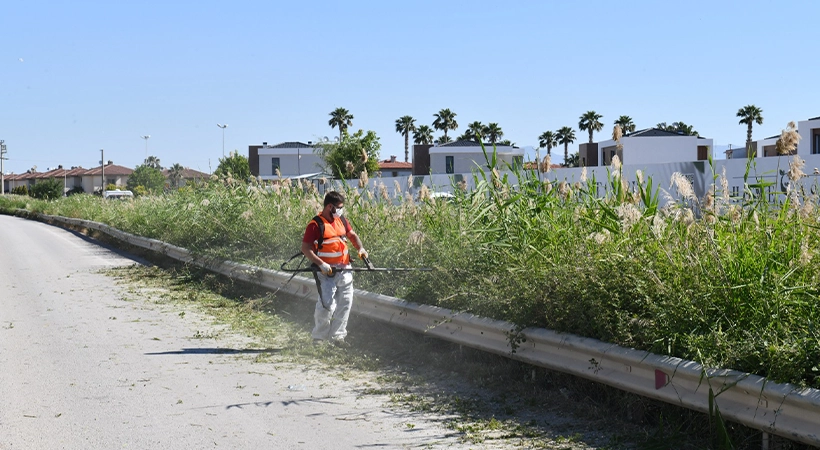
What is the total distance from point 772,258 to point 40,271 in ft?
50.6

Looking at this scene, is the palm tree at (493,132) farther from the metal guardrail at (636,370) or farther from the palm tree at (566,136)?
the metal guardrail at (636,370)

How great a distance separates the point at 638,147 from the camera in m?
64.1

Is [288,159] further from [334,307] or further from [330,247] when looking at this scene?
[334,307]

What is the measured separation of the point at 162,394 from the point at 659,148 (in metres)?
60.9

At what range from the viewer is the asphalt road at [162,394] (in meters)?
5.88

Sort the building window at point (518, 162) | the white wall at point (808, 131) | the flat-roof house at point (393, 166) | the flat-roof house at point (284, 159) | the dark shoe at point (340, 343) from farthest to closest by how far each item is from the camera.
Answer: the flat-roof house at point (393, 166)
the flat-roof house at point (284, 159)
the white wall at point (808, 131)
the building window at point (518, 162)
the dark shoe at point (340, 343)

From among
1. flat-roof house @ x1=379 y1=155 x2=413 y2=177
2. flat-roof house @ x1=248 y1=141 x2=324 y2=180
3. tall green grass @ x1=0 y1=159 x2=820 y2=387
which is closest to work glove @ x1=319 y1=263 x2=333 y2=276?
tall green grass @ x1=0 y1=159 x2=820 y2=387

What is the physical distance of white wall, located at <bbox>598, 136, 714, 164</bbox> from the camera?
63688mm

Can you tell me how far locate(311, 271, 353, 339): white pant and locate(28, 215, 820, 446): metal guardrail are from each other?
0.30 meters

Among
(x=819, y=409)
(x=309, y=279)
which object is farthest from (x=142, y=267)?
(x=819, y=409)

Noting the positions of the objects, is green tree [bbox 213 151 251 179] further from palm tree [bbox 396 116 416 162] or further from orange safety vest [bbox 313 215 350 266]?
palm tree [bbox 396 116 416 162]

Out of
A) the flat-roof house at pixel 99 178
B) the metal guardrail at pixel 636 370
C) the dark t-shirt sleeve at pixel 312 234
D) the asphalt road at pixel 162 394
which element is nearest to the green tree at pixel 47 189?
the flat-roof house at pixel 99 178

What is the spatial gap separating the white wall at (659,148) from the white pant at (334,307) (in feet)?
185

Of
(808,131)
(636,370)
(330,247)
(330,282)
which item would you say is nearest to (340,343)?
(330,282)
